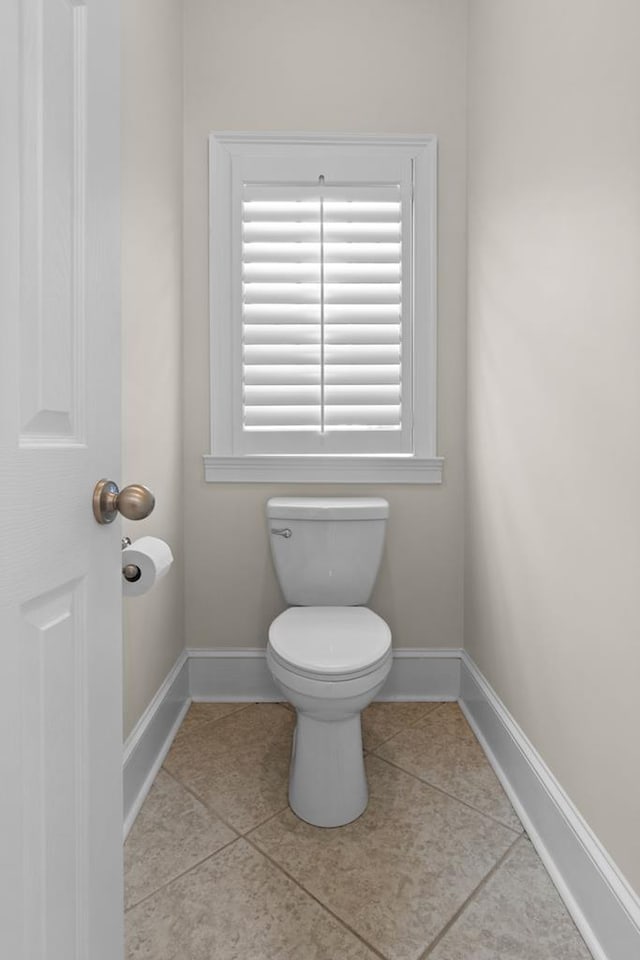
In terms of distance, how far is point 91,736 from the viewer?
27.2 inches

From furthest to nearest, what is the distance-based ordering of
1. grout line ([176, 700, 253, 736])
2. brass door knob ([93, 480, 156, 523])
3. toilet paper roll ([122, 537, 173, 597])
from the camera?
grout line ([176, 700, 253, 736])
toilet paper roll ([122, 537, 173, 597])
brass door knob ([93, 480, 156, 523])

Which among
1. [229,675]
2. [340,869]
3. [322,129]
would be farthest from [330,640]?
[322,129]

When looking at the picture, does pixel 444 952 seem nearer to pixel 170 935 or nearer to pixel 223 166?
pixel 170 935

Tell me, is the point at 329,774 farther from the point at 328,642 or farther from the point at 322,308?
the point at 322,308

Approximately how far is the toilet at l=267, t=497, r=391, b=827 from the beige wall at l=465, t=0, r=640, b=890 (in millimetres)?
408

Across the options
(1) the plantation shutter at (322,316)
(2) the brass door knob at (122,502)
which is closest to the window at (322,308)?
(1) the plantation shutter at (322,316)

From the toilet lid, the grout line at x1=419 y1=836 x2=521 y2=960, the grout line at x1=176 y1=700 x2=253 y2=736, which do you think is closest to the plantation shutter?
the toilet lid

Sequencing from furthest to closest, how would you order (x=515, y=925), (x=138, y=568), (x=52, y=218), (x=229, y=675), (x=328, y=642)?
(x=229, y=675), (x=328, y=642), (x=515, y=925), (x=138, y=568), (x=52, y=218)

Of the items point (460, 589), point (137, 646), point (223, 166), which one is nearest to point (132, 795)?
point (137, 646)

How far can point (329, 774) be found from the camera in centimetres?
143

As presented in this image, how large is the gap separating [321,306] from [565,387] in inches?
40.2

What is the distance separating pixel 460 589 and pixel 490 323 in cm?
98

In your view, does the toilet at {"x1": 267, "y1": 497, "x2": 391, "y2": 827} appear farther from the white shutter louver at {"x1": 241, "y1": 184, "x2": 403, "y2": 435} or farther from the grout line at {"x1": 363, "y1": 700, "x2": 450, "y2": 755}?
the white shutter louver at {"x1": 241, "y1": 184, "x2": 403, "y2": 435}

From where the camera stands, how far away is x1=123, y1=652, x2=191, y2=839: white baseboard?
4.66 ft
